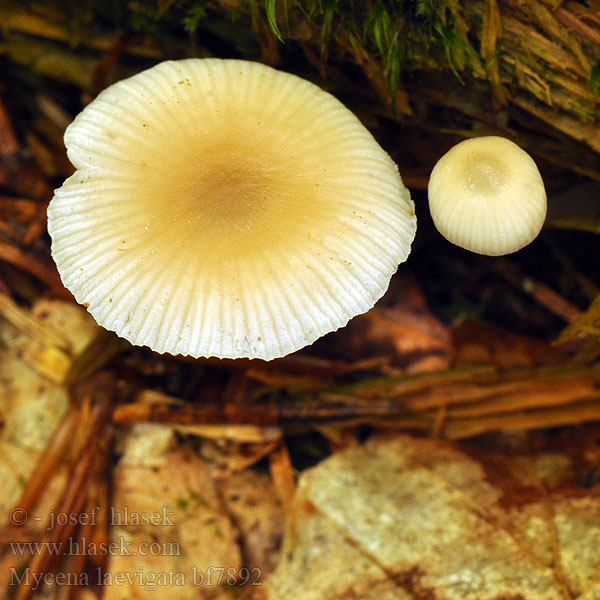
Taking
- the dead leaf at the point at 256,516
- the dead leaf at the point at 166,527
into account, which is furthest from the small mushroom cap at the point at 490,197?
the dead leaf at the point at 166,527

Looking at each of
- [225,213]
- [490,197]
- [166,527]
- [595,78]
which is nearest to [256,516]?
[166,527]

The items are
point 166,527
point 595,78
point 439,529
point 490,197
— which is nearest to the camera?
point 490,197

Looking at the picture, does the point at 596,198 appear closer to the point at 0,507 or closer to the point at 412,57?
the point at 412,57

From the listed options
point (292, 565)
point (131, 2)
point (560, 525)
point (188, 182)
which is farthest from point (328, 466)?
point (131, 2)

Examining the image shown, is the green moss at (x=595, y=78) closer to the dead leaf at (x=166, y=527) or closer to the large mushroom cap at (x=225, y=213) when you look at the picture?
the large mushroom cap at (x=225, y=213)

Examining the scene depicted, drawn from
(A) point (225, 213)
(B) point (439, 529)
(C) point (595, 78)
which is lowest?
(B) point (439, 529)

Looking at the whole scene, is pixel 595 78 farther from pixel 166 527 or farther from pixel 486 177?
pixel 166 527
